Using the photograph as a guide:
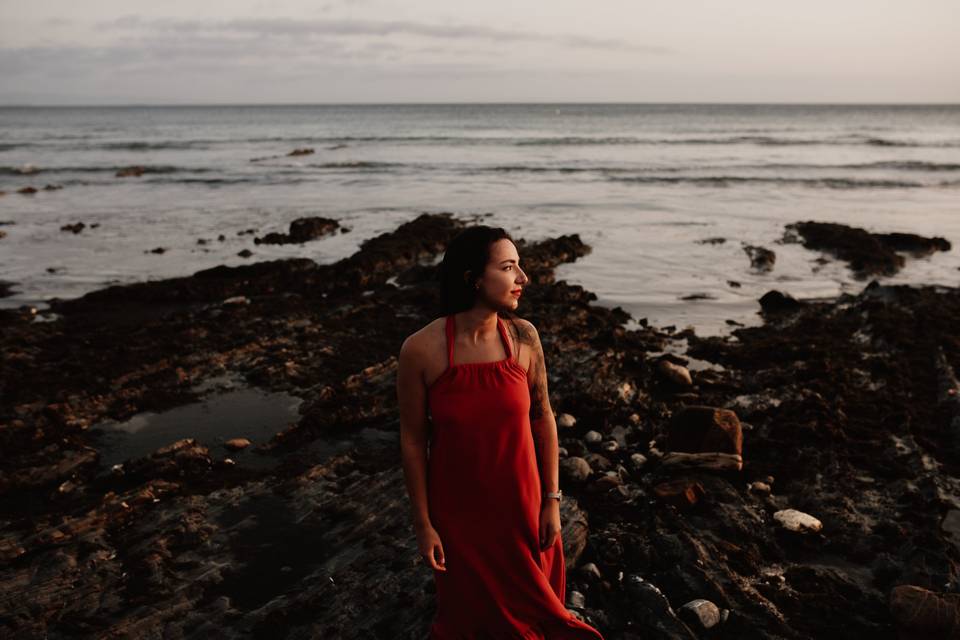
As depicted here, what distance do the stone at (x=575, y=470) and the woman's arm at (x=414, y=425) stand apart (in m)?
3.26

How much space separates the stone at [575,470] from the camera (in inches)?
241

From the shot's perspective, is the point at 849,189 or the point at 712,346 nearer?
the point at 712,346

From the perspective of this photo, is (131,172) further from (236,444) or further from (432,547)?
(432,547)

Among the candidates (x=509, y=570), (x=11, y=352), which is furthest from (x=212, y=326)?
(x=509, y=570)

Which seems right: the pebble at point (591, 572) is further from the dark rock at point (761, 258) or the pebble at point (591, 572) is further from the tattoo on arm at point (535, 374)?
the dark rock at point (761, 258)

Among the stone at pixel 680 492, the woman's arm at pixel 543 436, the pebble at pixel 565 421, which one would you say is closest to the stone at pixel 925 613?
the stone at pixel 680 492

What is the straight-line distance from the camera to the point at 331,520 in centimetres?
563

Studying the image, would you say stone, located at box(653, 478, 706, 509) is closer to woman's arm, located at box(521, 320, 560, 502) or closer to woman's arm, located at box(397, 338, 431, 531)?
woman's arm, located at box(521, 320, 560, 502)

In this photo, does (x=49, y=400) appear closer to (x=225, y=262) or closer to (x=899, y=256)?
(x=225, y=262)

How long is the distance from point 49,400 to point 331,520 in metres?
4.85

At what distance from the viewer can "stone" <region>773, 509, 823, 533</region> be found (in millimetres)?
5449

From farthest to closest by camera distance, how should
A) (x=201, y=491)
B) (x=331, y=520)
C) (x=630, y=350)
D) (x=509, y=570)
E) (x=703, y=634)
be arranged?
1. (x=630, y=350)
2. (x=201, y=491)
3. (x=331, y=520)
4. (x=703, y=634)
5. (x=509, y=570)

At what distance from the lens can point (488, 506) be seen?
3082 millimetres

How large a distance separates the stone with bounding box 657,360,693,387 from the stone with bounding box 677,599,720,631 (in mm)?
4323
